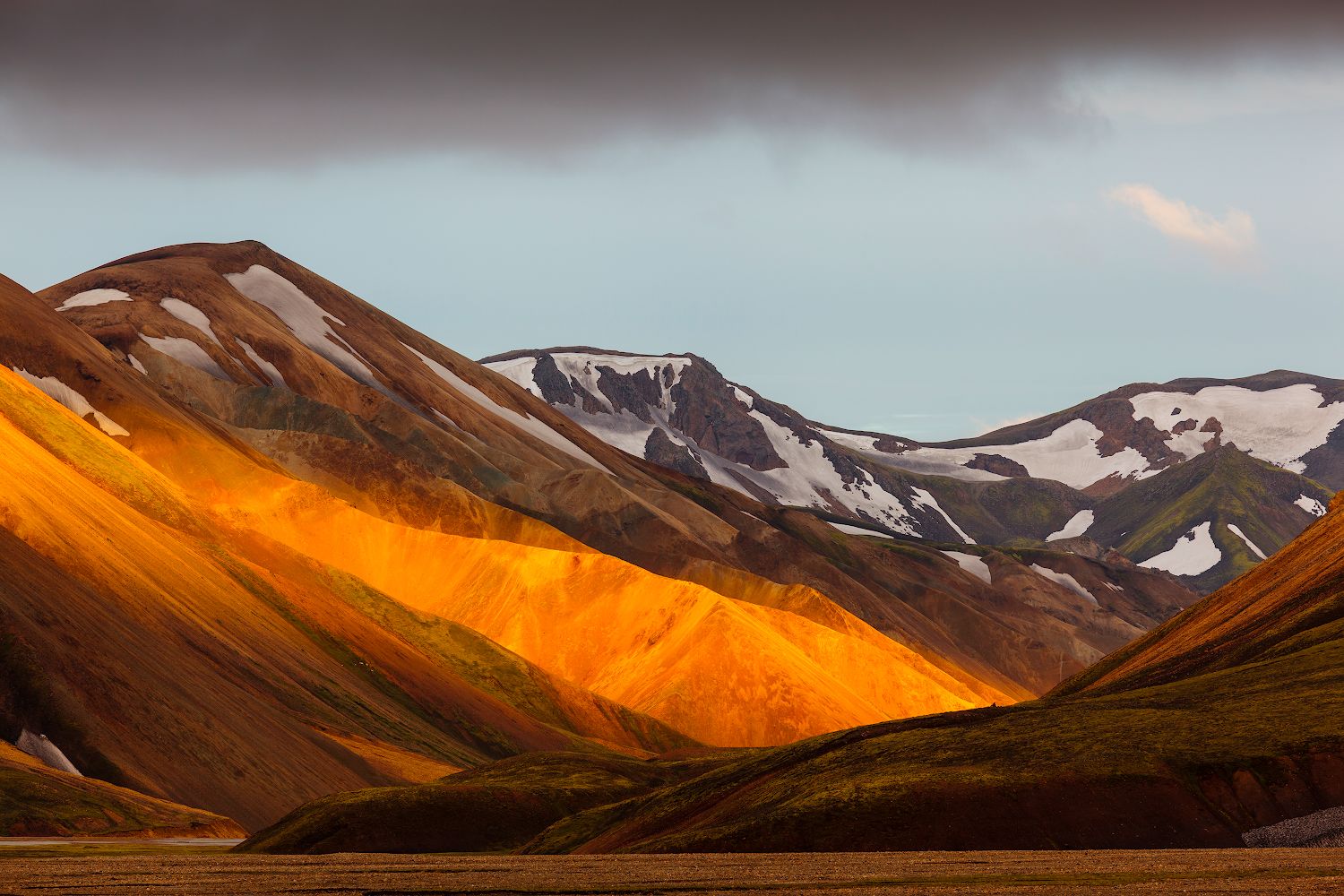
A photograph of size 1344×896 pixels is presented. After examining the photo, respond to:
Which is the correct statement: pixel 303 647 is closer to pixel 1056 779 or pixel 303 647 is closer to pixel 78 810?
pixel 78 810

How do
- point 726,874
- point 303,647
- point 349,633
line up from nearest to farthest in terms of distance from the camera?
1. point 726,874
2. point 303,647
3. point 349,633

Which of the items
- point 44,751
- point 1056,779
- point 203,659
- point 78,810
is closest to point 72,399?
point 203,659

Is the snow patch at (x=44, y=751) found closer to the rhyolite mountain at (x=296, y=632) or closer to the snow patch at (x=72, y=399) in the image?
the rhyolite mountain at (x=296, y=632)

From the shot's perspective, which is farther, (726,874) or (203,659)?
(203,659)

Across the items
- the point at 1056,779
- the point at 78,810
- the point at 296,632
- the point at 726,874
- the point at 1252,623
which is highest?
the point at 1252,623

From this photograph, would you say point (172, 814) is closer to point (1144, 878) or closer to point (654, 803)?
point (654, 803)

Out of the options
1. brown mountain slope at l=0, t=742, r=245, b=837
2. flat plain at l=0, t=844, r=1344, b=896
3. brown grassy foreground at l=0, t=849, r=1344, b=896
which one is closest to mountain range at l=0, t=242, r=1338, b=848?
brown mountain slope at l=0, t=742, r=245, b=837
